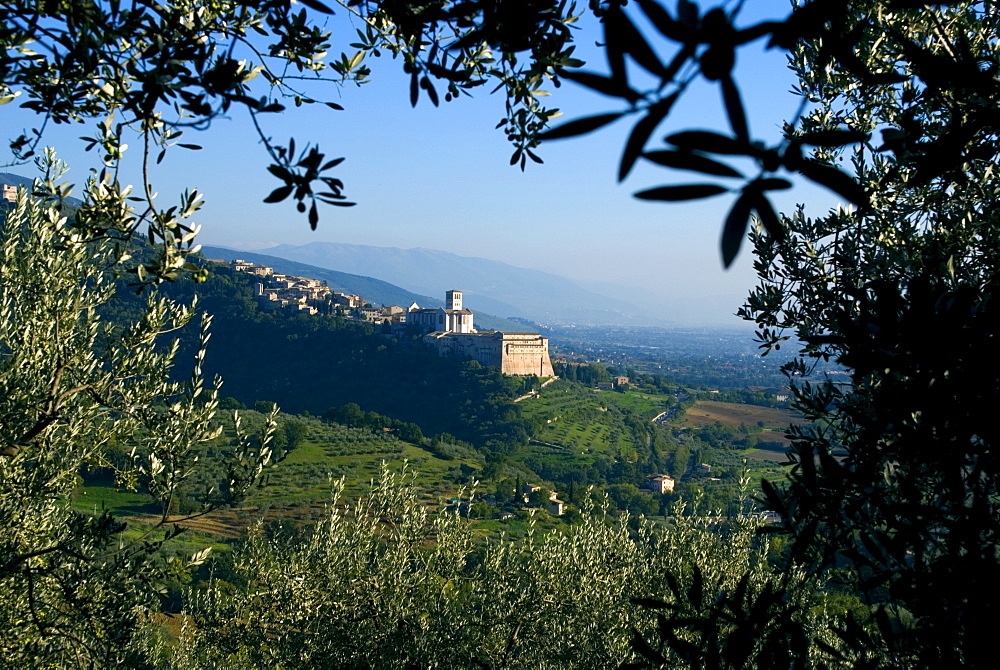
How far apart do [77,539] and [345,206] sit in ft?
14.3

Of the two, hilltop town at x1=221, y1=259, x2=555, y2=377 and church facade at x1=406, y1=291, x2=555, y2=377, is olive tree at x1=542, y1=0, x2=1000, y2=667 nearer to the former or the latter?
church facade at x1=406, y1=291, x2=555, y2=377

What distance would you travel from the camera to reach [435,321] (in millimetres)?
82500

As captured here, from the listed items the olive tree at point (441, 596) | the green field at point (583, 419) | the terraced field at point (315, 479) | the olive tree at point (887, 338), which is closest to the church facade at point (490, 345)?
the green field at point (583, 419)

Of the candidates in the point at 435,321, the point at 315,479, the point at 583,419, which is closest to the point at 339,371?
the point at 435,321

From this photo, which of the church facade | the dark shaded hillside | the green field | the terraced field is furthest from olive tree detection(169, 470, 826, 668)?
the church facade

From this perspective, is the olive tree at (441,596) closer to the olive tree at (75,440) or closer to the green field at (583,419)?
the olive tree at (75,440)

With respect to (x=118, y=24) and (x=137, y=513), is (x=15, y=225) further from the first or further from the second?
(x=137, y=513)

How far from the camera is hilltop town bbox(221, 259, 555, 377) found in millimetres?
75062

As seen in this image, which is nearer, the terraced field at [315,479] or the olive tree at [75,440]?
the olive tree at [75,440]

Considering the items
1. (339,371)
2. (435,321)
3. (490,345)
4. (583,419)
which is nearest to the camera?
(583,419)

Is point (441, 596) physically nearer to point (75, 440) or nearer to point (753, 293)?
point (75, 440)

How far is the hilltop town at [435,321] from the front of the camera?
75062mm

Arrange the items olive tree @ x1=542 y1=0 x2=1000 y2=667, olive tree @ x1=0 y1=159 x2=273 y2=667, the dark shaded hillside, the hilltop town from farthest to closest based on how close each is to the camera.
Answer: the hilltop town
the dark shaded hillside
olive tree @ x1=0 y1=159 x2=273 y2=667
olive tree @ x1=542 y1=0 x2=1000 y2=667

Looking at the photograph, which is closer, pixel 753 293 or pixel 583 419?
pixel 753 293
